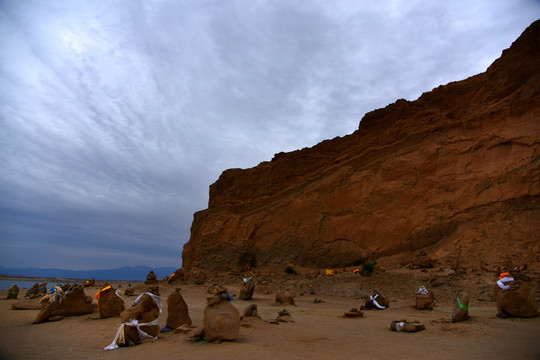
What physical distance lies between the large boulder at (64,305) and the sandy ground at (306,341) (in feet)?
1.84

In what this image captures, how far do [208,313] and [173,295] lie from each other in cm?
214

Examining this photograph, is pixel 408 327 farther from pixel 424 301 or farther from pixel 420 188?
pixel 420 188

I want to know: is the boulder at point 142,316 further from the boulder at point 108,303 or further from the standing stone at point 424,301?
the standing stone at point 424,301

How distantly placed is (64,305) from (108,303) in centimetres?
189

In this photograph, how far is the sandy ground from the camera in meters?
6.08

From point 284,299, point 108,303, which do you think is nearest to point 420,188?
point 284,299

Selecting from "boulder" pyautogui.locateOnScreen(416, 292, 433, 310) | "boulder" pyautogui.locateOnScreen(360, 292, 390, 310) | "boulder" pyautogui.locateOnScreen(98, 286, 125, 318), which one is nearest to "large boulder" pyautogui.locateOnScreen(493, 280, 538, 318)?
"boulder" pyautogui.locateOnScreen(416, 292, 433, 310)

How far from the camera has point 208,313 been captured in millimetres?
7199

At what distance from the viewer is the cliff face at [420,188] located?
19.1 metres

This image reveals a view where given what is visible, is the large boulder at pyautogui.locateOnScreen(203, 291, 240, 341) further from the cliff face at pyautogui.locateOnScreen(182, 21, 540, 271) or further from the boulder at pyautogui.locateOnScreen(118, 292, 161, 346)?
the cliff face at pyautogui.locateOnScreen(182, 21, 540, 271)

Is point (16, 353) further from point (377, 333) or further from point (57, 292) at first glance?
point (377, 333)

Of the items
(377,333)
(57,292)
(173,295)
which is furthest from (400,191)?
(57,292)

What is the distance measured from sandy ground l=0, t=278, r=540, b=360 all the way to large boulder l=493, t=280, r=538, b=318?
298 millimetres

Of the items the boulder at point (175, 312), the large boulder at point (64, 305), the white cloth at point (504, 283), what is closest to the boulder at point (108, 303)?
the large boulder at point (64, 305)
